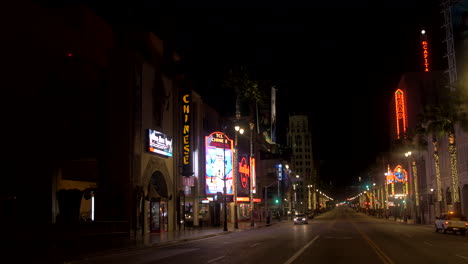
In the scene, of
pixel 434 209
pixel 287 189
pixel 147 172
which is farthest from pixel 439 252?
pixel 287 189

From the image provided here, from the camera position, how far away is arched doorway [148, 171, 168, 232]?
44.4 m

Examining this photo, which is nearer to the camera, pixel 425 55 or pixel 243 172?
pixel 243 172

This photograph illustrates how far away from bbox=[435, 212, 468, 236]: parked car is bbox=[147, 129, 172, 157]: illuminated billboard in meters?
25.1

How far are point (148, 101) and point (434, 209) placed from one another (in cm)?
4915

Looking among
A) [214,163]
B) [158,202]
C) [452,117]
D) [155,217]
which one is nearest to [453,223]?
[452,117]

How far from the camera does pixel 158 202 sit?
46500mm

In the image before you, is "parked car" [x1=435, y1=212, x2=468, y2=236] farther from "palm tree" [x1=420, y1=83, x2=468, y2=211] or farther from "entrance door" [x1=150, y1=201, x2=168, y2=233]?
"entrance door" [x1=150, y1=201, x2=168, y2=233]

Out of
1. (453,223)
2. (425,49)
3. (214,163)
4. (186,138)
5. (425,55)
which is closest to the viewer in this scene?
(453,223)

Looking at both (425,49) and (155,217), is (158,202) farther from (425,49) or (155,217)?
(425,49)

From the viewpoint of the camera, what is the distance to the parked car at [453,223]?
4228 centimetres

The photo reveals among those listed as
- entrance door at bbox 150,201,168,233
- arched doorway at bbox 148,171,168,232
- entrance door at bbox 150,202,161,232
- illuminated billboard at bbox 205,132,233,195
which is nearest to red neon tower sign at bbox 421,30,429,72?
illuminated billboard at bbox 205,132,233,195

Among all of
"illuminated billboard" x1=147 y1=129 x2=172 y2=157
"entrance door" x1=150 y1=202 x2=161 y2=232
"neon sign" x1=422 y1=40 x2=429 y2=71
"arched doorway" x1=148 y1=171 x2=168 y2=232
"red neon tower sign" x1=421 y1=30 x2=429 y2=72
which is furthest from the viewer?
"neon sign" x1=422 y1=40 x2=429 y2=71

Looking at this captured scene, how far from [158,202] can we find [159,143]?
18.0 feet

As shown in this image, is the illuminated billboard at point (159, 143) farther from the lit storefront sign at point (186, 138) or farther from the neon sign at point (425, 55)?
the neon sign at point (425, 55)
